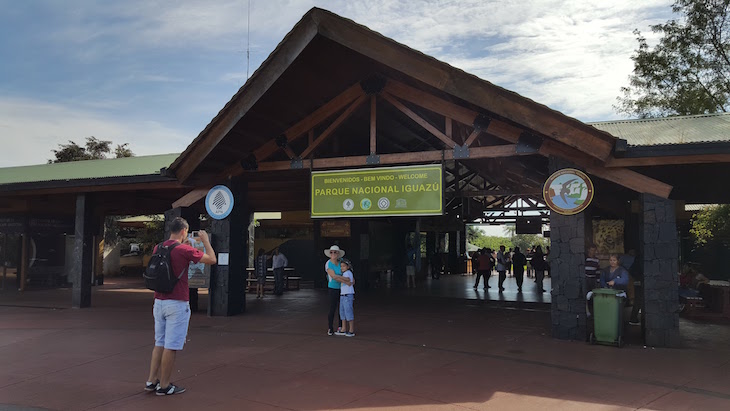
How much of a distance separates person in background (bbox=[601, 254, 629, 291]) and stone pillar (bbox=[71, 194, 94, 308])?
40.2 ft

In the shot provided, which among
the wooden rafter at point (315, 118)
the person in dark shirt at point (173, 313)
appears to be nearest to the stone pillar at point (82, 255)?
the wooden rafter at point (315, 118)

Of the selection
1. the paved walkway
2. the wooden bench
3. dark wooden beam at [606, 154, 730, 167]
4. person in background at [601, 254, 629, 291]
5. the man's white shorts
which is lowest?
the paved walkway

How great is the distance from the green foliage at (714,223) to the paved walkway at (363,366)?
8014 mm

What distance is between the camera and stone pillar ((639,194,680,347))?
324 inches

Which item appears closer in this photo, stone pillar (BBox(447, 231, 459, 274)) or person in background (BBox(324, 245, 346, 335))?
person in background (BBox(324, 245, 346, 335))

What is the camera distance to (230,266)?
1167 centimetres

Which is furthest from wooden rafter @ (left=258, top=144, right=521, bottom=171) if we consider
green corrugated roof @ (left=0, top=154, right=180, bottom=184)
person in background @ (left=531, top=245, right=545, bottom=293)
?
person in background @ (left=531, top=245, right=545, bottom=293)

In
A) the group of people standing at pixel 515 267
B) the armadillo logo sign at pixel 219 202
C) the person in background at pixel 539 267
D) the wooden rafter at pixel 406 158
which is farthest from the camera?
the group of people standing at pixel 515 267

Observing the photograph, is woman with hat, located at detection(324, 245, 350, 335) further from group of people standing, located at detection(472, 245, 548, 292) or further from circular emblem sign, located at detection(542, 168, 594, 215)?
group of people standing, located at detection(472, 245, 548, 292)

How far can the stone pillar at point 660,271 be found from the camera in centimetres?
822

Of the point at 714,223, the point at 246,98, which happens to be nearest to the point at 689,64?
the point at 714,223

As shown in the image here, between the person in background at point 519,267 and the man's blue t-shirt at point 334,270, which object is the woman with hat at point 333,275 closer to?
the man's blue t-shirt at point 334,270

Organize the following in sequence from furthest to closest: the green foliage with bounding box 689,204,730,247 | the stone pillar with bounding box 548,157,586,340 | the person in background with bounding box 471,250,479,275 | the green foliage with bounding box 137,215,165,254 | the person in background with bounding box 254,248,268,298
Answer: the green foliage with bounding box 137,215,165,254 < the person in background with bounding box 471,250,479,275 < the green foliage with bounding box 689,204,730,247 < the person in background with bounding box 254,248,268,298 < the stone pillar with bounding box 548,157,586,340

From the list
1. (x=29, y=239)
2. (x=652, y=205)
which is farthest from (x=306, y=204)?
(x=652, y=205)
